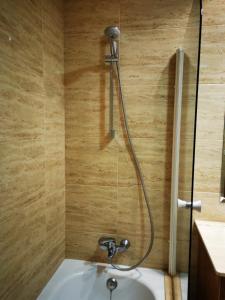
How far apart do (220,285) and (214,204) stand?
49cm

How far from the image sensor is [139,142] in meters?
1.33

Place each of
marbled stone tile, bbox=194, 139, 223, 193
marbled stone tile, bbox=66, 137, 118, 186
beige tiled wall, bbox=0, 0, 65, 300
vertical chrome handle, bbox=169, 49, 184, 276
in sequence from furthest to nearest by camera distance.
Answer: marbled stone tile, bbox=66, 137, 118, 186
marbled stone tile, bbox=194, 139, 223, 193
vertical chrome handle, bbox=169, 49, 184, 276
beige tiled wall, bbox=0, 0, 65, 300

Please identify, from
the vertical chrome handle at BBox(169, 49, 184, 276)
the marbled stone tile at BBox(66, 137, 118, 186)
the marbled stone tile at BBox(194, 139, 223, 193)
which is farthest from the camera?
the marbled stone tile at BBox(66, 137, 118, 186)

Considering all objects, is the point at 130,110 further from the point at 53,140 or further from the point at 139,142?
the point at 53,140

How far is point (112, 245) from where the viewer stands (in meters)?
1.34

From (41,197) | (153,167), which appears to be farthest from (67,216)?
(153,167)

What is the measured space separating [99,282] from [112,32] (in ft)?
5.23

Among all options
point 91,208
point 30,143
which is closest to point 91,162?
point 91,208

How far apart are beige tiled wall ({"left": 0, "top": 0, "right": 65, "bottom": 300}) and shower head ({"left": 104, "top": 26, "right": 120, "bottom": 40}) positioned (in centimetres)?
32

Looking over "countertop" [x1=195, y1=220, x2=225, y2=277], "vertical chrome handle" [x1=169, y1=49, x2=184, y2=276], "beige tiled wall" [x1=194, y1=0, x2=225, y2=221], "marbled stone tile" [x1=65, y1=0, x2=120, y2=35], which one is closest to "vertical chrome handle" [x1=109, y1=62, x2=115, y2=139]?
"marbled stone tile" [x1=65, y1=0, x2=120, y2=35]

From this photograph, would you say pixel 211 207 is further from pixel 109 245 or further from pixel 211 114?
pixel 109 245

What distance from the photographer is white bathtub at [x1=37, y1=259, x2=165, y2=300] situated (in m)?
1.25

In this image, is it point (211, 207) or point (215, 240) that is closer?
point (215, 240)

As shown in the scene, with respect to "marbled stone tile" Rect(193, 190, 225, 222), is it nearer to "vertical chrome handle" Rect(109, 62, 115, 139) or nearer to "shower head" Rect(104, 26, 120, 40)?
"vertical chrome handle" Rect(109, 62, 115, 139)
